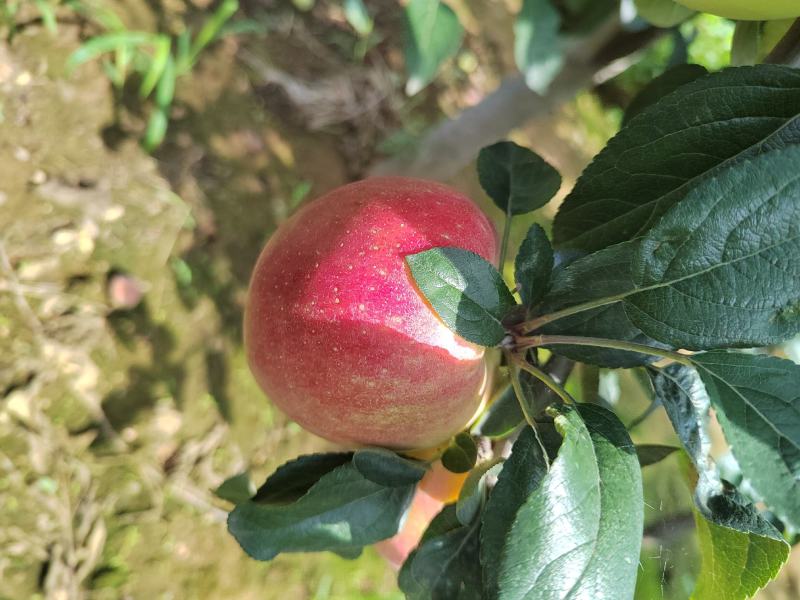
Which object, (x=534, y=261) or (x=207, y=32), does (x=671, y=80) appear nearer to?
Answer: (x=534, y=261)

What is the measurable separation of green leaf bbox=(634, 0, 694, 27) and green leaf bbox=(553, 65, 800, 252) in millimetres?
201

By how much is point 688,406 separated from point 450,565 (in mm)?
231

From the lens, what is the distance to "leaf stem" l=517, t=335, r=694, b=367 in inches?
16.6

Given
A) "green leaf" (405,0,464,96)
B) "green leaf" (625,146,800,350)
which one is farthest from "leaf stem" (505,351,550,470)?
"green leaf" (405,0,464,96)

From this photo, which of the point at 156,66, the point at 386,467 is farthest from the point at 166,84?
the point at 386,467

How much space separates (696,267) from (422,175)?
39.9 inches

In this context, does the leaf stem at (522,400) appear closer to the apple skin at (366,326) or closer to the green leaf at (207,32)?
the apple skin at (366,326)

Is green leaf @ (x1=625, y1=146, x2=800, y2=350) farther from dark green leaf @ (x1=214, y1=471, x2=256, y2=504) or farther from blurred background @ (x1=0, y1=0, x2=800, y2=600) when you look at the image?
blurred background @ (x1=0, y1=0, x2=800, y2=600)

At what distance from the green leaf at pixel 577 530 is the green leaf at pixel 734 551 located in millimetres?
71

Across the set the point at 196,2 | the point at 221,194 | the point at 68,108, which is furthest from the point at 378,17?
the point at 68,108

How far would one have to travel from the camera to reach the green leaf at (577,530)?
36cm

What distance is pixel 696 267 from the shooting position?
1.25 ft

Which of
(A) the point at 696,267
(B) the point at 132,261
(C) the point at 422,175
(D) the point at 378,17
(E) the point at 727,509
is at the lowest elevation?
(B) the point at 132,261

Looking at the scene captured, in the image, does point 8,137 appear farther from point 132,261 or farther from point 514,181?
point 514,181
